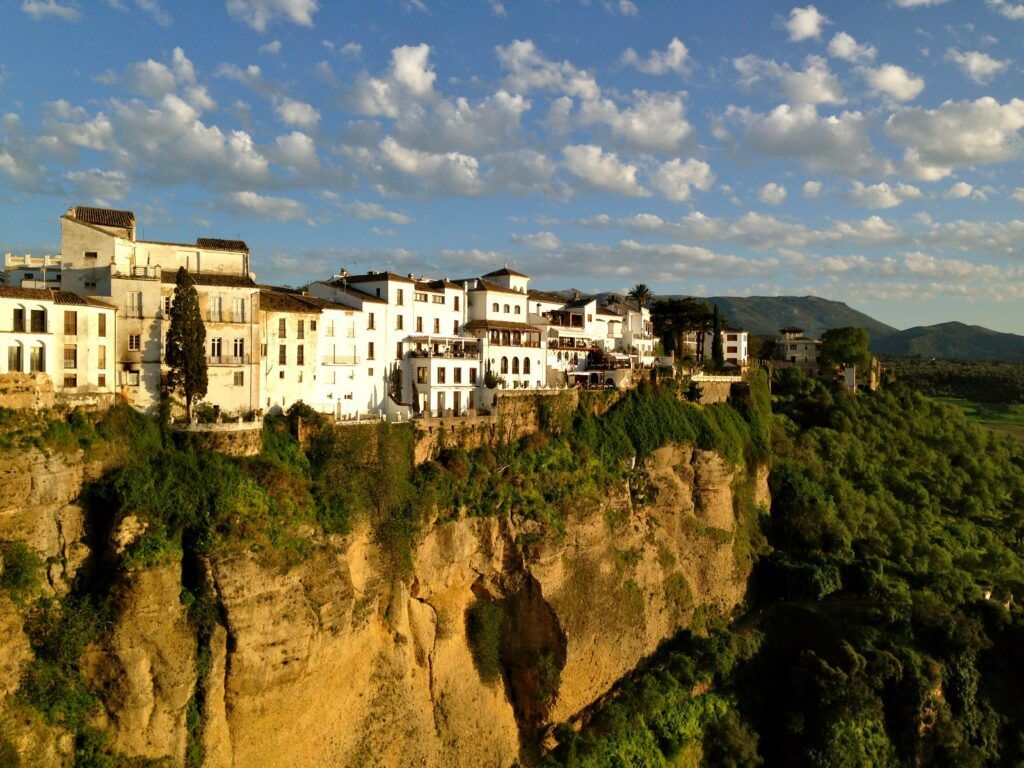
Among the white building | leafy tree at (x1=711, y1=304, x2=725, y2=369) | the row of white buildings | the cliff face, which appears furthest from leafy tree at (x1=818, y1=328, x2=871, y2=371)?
the white building

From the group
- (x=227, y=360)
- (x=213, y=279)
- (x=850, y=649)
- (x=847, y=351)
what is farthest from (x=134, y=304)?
(x=847, y=351)

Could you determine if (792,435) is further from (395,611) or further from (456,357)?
(395,611)

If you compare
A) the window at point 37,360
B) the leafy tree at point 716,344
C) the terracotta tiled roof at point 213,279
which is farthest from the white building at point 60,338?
the leafy tree at point 716,344

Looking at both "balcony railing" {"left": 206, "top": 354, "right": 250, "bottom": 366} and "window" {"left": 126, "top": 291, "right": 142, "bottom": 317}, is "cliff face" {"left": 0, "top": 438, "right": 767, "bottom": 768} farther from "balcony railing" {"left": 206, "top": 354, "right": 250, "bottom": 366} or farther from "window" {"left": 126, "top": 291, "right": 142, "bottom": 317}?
"balcony railing" {"left": 206, "top": 354, "right": 250, "bottom": 366}

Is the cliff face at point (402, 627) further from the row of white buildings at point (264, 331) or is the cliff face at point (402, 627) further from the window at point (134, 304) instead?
the window at point (134, 304)

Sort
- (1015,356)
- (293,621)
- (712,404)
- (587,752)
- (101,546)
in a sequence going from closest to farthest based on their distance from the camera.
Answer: (101,546), (293,621), (587,752), (712,404), (1015,356)

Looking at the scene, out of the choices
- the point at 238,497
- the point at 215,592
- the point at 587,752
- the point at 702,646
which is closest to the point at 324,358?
the point at 238,497
